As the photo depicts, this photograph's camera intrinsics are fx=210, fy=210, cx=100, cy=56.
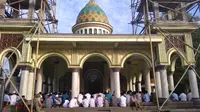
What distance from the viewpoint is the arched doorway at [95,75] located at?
18203mm

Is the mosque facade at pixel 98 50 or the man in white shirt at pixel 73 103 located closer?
the man in white shirt at pixel 73 103

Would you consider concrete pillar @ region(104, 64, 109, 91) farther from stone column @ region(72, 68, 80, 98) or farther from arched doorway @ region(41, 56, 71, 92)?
stone column @ region(72, 68, 80, 98)

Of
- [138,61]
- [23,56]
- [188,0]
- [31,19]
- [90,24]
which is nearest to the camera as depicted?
[23,56]

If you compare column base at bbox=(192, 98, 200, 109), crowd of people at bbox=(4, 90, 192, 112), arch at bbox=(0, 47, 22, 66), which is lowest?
column base at bbox=(192, 98, 200, 109)

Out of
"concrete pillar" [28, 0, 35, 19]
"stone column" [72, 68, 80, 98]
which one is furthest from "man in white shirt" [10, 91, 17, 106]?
"concrete pillar" [28, 0, 35, 19]

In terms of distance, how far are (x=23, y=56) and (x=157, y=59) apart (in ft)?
29.2

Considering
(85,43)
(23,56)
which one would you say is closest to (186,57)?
(85,43)

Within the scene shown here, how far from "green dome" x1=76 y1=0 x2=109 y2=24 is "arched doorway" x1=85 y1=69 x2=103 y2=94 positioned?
18.6 ft

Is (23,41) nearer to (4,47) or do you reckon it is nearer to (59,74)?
(4,47)

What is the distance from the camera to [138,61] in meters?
18.0

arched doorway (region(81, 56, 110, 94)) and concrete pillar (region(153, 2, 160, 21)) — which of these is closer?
concrete pillar (region(153, 2, 160, 21))

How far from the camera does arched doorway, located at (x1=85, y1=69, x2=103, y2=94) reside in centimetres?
1839

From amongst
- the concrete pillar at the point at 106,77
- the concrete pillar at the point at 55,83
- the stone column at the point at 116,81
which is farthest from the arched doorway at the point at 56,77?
the stone column at the point at 116,81

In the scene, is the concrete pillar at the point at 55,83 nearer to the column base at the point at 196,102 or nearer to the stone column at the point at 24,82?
the stone column at the point at 24,82
